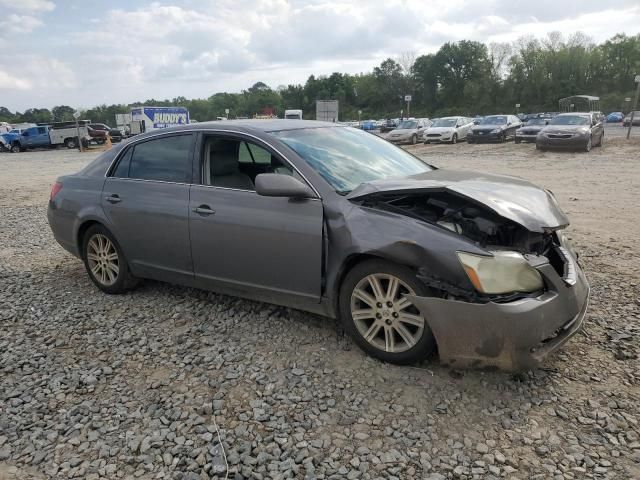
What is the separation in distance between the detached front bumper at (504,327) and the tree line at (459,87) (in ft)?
219

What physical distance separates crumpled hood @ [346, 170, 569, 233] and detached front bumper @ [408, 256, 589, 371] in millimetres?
347

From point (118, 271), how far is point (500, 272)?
11.6 feet

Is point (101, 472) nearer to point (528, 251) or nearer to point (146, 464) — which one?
point (146, 464)

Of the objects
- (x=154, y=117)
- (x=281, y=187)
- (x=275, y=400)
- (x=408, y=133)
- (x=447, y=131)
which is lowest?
(x=275, y=400)

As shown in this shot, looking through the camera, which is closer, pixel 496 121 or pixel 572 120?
pixel 572 120

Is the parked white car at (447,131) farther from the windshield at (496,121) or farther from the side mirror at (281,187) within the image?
the side mirror at (281,187)

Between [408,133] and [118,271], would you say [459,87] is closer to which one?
[408,133]

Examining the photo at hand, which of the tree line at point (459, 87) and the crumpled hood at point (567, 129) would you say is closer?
the crumpled hood at point (567, 129)

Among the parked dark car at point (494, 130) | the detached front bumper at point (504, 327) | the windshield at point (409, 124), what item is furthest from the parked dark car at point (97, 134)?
the detached front bumper at point (504, 327)

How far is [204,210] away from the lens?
4.02 m

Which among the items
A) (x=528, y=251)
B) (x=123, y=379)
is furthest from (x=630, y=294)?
(x=123, y=379)

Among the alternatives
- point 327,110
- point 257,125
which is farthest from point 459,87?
point 257,125

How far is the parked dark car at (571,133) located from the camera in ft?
63.1

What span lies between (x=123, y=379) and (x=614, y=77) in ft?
317
